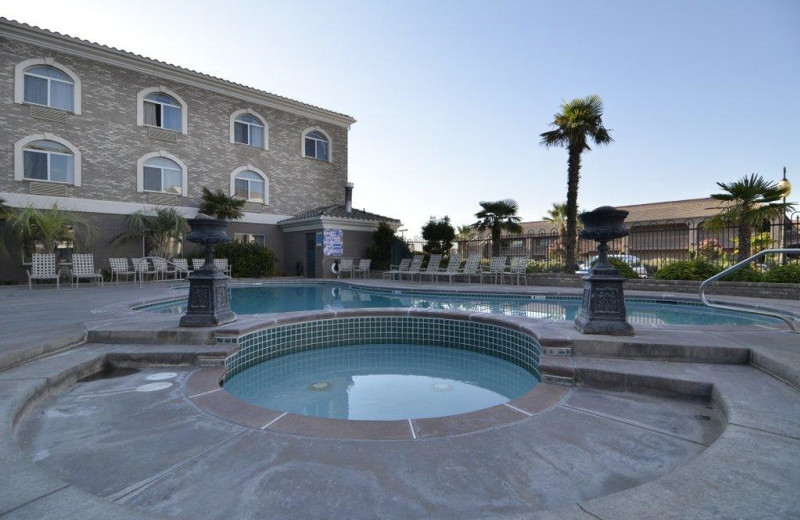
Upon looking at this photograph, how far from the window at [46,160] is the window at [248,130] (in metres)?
5.97

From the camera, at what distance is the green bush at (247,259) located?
51.7 feet

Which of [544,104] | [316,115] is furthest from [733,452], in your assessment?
[316,115]

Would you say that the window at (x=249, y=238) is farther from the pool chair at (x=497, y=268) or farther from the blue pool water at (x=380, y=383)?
the blue pool water at (x=380, y=383)

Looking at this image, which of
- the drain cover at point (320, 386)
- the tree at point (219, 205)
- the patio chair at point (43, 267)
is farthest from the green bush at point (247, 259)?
the drain cover at point (320, 386)

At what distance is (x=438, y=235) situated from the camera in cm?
1752

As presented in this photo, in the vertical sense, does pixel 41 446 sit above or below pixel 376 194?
below

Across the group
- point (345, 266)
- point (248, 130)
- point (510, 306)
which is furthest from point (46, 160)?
point (510, 306)

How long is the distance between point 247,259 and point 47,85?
29.0 feet

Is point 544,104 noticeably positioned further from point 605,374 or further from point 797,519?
point 797,519

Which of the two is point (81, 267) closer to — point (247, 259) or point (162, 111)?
point (247, 259)

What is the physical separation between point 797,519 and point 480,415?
152 centimetres

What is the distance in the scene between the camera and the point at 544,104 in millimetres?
14547

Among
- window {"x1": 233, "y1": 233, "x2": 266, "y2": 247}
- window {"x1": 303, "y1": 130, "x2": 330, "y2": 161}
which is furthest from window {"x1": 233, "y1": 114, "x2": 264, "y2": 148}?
window {"x1": 233, "y1": 233, "x2": 266, "y2": 247}

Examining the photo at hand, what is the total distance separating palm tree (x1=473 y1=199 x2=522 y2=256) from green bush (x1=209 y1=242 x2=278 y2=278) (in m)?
9.09
